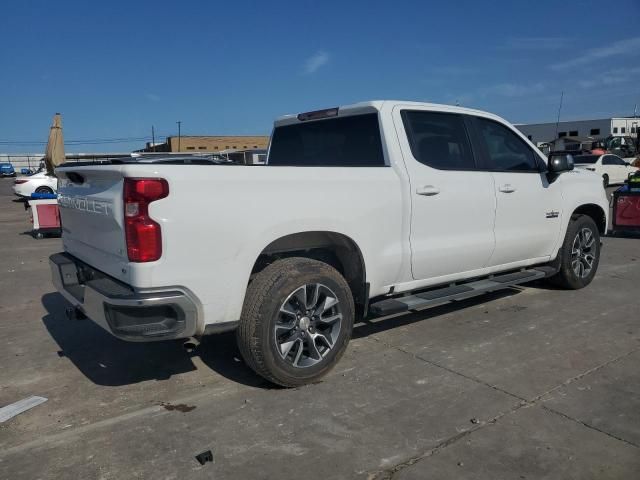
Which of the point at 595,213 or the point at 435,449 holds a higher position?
the point at 595,213

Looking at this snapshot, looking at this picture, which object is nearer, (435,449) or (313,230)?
(435,449)

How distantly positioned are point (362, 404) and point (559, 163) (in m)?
3.39

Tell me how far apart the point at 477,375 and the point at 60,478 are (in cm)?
274

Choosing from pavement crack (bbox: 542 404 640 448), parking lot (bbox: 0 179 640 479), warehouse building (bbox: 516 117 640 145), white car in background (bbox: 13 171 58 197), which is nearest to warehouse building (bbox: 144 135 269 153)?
warehouse building (bbox: 516 117 640 145)

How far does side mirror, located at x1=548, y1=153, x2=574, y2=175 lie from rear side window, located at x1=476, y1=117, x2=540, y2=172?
0.49 feet

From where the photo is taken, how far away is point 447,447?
294 centimetres

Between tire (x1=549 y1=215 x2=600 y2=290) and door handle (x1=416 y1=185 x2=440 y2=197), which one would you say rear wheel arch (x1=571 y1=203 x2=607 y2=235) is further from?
door handle (x1=416 y1=185 x2=440 y2=197)

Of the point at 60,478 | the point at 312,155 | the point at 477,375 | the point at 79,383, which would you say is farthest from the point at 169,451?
the point at 312,155

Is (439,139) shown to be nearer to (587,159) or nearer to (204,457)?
(204,457)

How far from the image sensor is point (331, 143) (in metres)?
4.86

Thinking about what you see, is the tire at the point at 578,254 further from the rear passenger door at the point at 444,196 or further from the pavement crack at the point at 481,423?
the pavement crack at the point at 481,423

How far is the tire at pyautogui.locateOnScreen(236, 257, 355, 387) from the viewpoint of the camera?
11.4 feet

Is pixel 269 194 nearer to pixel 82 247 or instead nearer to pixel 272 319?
pixel 272 319

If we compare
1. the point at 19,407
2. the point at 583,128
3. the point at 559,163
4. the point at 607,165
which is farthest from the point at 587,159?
the point at 583,128
